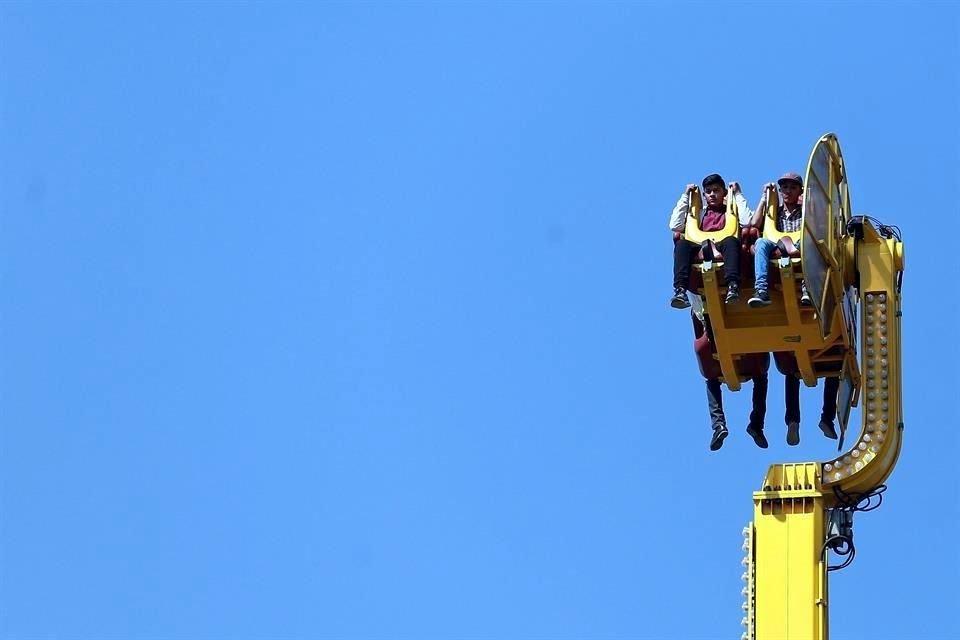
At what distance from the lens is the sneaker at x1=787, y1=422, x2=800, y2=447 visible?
3031cm

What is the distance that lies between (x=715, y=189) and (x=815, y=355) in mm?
2116

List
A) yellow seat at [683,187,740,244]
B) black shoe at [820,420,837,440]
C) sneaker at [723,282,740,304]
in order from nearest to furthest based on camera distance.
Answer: sneaker at [723,282,740,304], yellow seat at [683,187,740,244], black shoe at [820,420,837,440]

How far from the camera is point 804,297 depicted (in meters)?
28.7

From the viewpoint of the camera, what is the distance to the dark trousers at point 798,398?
3011cm

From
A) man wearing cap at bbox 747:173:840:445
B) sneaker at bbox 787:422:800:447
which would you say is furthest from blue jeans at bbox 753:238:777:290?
sneaker at bbox 787:422:800:447

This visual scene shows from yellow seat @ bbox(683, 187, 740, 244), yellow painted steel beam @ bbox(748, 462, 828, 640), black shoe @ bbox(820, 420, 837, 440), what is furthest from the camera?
black shoe @ bbox(820, 420, 837, 440)

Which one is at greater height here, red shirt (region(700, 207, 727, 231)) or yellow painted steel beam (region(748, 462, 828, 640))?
red shirt (region(700, 207, 727, 231))

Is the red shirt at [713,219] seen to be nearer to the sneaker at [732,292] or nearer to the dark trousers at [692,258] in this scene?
the dark trousers at [692,258]

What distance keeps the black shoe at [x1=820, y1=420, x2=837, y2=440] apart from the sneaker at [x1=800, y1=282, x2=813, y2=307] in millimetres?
1680

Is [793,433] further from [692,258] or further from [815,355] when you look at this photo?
[692,258]

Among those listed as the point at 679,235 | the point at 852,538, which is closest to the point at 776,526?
the point at 852,538

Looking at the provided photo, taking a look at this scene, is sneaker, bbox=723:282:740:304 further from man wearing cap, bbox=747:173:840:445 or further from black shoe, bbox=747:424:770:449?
black shoe, bbox=747:424:770:449

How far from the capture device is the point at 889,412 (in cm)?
2938

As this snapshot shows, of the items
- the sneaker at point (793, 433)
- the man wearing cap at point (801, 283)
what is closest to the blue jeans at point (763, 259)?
the man wearing cap at point (801, 283)
